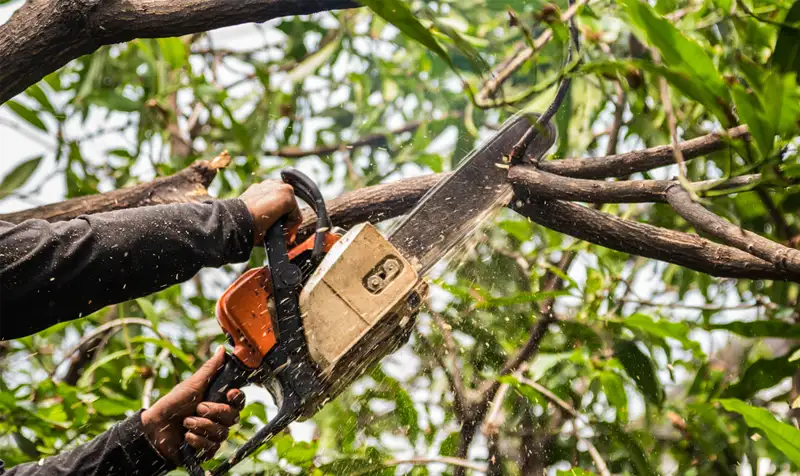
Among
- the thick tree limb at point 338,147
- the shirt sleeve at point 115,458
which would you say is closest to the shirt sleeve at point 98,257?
the shirt sleeve at point 115,458

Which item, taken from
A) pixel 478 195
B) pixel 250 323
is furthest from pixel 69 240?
pixel 478 195

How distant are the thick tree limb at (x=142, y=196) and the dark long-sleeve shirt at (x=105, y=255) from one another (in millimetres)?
527

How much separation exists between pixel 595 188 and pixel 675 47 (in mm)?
305

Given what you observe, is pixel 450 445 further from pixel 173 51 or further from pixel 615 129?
pixel 173 51

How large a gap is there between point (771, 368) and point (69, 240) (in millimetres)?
1336

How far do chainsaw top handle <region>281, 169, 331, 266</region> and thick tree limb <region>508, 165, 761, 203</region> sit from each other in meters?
0.34

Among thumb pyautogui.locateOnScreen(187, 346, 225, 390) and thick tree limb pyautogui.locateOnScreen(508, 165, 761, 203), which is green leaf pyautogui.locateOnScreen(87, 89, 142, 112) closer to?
thumb pyautogui.locateOnScreen(187, 346, 225, 390)

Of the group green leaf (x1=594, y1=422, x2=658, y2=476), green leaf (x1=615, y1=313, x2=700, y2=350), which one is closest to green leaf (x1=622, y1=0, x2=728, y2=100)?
green leaf (x1=615, y1=313, x2=700, y2=350)

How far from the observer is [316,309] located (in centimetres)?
126

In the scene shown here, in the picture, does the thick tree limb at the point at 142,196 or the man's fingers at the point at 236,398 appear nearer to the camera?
the man's fingers at the point at 236,398

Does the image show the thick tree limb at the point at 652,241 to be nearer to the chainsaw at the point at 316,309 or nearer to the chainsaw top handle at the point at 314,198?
the chainsaw at the point at 316,309

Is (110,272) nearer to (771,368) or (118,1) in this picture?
(118,1)

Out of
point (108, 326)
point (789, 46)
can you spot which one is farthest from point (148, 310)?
point (789, 46)

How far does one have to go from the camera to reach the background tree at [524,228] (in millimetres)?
1188
